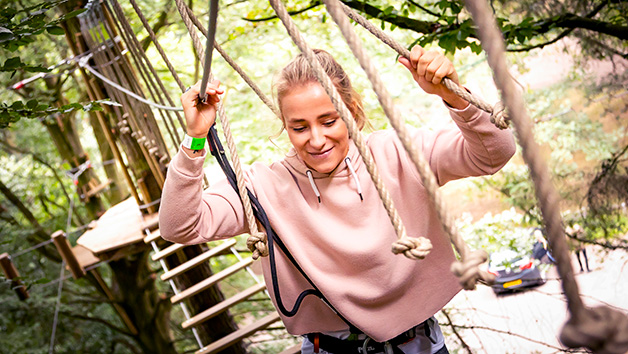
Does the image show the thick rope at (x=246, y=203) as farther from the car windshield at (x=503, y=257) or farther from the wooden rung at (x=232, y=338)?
the car windshield at (x=503, y=257)

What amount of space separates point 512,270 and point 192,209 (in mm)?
4150

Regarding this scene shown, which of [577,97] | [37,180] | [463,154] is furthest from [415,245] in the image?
[37,180]

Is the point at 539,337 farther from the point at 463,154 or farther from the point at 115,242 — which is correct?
the point at 463,154

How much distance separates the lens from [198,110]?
133 centimetres

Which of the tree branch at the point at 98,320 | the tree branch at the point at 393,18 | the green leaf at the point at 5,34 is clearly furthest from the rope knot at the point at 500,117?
the tree branch at the point at 98,320

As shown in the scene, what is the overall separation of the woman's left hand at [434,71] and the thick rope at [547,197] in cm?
61

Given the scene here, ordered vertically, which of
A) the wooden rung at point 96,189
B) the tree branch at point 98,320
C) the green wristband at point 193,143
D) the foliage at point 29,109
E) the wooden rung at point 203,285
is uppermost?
the wooden rung at point 96,189

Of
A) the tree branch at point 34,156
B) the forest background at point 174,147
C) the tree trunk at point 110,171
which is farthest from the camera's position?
the tree trunk at point 110,171

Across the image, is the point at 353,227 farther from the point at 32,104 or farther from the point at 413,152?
the point at 32,104

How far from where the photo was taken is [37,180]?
636 centimetres

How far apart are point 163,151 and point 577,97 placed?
4506 millimetres

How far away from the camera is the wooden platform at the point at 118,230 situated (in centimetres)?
367

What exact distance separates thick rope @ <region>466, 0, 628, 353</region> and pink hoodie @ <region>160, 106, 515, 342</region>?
0.71m

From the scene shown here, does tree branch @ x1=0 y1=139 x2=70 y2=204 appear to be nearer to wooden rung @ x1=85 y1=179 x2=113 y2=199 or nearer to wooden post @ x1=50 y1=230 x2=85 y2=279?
wooden rung @ x1=85 y1=179 x2=113 y2=199
